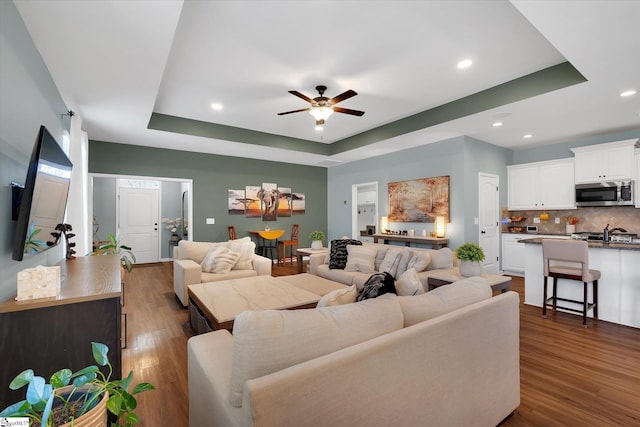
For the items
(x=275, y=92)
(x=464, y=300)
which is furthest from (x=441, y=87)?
(x=464, y=300)

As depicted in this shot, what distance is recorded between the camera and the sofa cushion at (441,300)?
4.81ft

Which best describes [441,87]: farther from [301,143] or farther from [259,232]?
[259,232]

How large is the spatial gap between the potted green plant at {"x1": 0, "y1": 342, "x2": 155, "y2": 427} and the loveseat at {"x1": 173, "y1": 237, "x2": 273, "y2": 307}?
10.2ft

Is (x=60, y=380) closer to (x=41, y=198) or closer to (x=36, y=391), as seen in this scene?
(x=36, y=391)

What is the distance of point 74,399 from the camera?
0.87 m

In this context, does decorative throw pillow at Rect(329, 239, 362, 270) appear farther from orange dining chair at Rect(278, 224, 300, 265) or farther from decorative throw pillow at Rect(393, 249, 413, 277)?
orange dining chair at Rect(278, 224, 300, 265)

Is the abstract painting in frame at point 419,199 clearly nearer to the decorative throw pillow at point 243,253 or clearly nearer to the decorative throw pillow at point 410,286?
the decorative throw pillow at point 243,253

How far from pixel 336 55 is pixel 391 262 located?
8.20 feet

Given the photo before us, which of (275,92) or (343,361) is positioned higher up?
(275,92)

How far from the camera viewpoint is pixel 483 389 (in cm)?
156

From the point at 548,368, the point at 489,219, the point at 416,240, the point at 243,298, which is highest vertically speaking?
the point at 489,219

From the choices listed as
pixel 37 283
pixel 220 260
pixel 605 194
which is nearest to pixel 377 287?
pixel 37 283

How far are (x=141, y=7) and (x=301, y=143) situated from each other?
4.64 metres

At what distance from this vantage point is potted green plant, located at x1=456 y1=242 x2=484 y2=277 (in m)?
2.94
